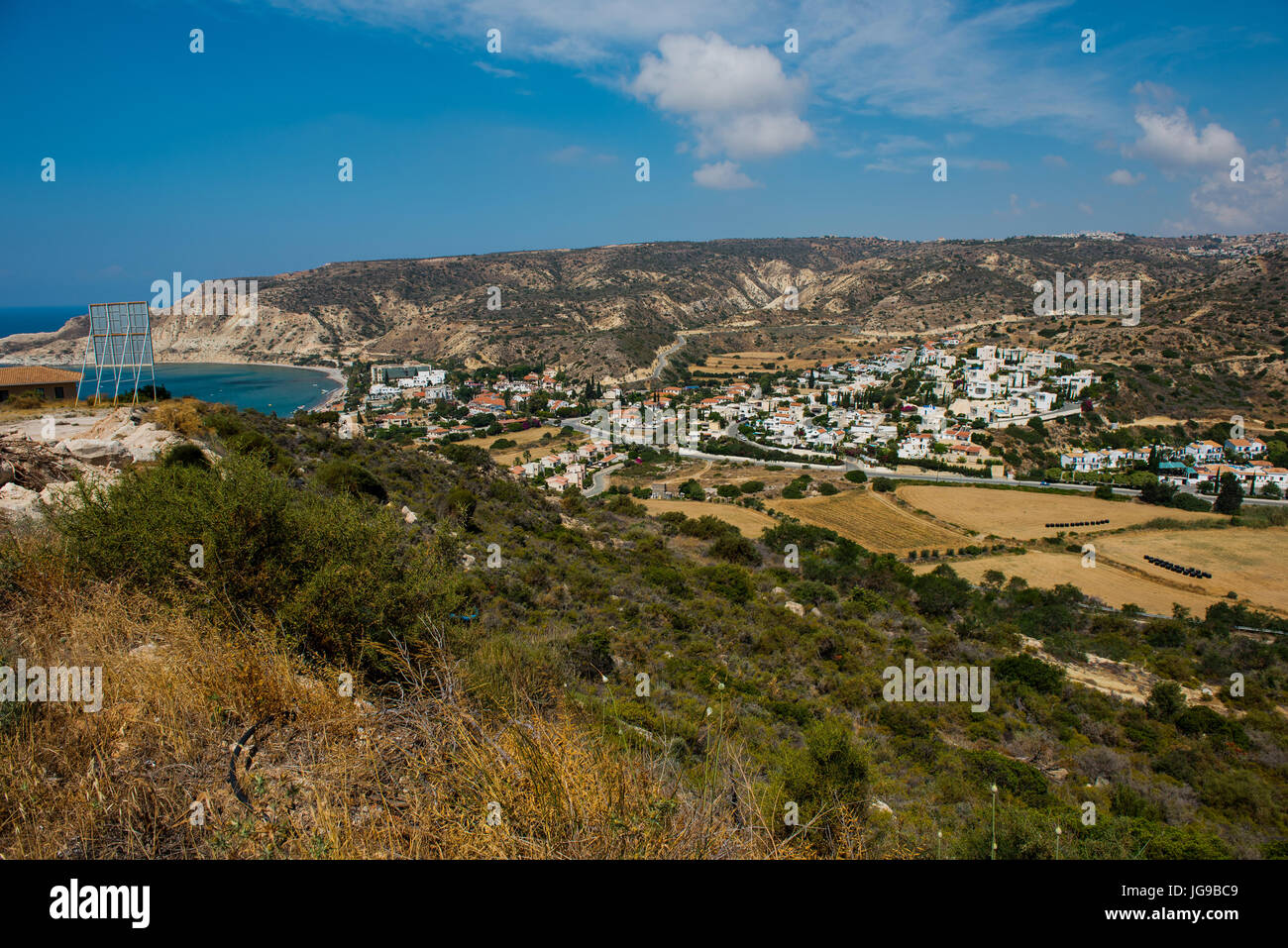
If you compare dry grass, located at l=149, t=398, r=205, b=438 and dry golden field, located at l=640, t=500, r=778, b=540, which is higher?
dry grass, located at l=149, t=398, r=205, b=438

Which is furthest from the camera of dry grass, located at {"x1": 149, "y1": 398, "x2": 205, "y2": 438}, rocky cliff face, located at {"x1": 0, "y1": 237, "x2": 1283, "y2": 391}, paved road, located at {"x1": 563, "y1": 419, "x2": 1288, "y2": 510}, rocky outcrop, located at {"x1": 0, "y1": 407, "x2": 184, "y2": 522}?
rocky cliff face, located at {"x1": 0, "y1": 237, "x2": 1283, "y2": 391}

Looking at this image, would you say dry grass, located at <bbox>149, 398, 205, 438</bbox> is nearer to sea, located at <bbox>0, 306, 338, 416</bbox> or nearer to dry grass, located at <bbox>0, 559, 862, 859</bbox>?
dry grass, located at <bbox>0, 559, 862, 859</bbox>

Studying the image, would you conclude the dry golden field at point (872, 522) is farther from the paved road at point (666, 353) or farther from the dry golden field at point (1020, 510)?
the paved road at point (666, 353)

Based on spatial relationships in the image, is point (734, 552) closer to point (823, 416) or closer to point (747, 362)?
point (823, 416)

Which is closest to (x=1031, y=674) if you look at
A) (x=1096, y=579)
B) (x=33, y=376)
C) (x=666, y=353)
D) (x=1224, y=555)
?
(x=1096, y=579)

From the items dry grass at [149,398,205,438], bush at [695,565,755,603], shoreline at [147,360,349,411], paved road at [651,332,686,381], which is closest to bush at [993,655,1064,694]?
bush at [695,565,755,603]

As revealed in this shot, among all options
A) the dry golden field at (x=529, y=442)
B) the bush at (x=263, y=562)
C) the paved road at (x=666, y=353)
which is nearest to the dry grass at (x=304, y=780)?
the bush at (x=263, y=562)
